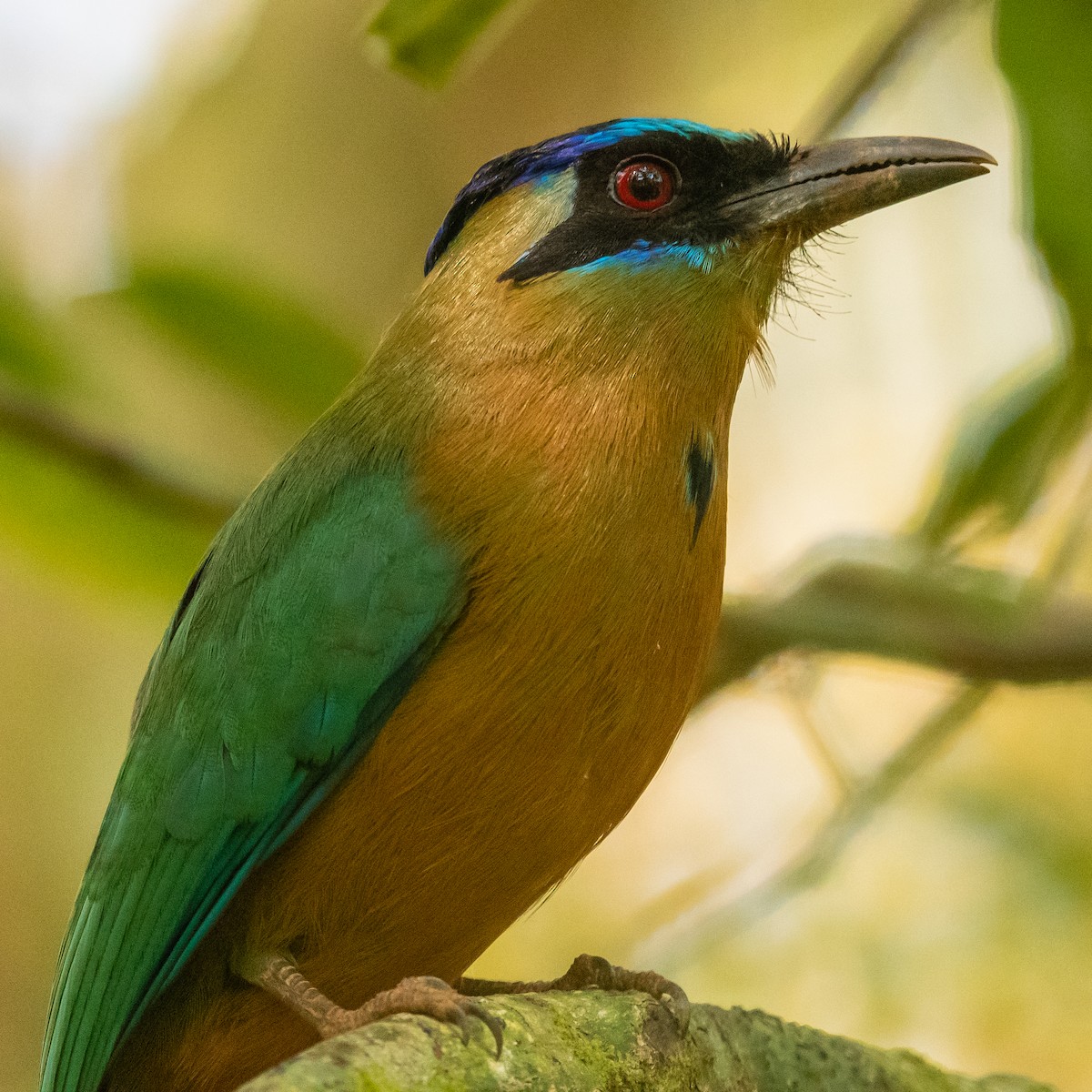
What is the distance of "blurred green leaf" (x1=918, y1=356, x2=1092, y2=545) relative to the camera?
4.07 metres

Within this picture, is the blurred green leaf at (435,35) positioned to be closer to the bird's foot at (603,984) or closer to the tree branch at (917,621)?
the bird's foot at (603,984)

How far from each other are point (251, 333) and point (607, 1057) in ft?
7.75

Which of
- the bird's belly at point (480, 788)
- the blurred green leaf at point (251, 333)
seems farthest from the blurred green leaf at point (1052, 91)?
the blurred green leaf at point (251, 333)

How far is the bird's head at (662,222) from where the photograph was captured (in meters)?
3.58

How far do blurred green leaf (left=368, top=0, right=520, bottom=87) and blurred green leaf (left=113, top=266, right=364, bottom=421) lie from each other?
1350 millimetres

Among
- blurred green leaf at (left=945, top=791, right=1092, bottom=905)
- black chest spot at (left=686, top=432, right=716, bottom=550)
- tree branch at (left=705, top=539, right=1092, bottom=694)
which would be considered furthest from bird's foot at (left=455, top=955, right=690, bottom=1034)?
blurred green leaf at (left=945, top=791, right=1092, bottom=905)

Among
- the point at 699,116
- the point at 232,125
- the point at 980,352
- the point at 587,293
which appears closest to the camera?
the point at 587,293

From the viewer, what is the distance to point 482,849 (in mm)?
3285

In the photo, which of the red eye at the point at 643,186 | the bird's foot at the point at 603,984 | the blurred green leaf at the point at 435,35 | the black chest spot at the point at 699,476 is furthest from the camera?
the red eye at the point at 643,186

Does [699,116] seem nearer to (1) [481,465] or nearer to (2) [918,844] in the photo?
(2) [918,844]

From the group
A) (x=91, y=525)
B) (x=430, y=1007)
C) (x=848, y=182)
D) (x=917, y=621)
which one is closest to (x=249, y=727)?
(x=430, y=1007)

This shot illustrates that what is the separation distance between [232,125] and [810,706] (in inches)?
205

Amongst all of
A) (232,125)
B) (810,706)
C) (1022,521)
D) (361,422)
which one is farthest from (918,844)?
(232,125)

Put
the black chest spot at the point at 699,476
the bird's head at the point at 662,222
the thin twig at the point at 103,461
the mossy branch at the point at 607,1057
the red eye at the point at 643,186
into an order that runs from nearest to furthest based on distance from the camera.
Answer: the mossy branch at the point at 607,1057
the black chest spot at the point at 699,476
the bird's head at the point at 662,222
the red eye at the point at 643,186
the thin twig at the point at 103,461
